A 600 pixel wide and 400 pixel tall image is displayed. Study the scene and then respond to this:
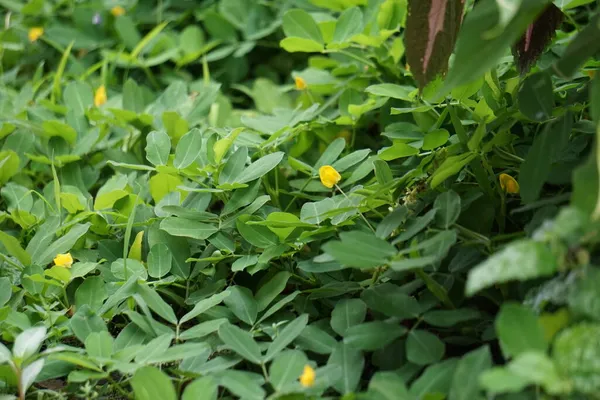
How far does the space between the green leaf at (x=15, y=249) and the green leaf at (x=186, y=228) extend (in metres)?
0.25

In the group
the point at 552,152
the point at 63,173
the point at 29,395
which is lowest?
the point at 29,395

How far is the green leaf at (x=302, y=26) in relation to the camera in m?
1.53

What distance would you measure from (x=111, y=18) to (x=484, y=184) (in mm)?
1471

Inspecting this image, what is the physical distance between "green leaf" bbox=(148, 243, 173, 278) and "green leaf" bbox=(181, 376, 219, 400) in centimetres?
29

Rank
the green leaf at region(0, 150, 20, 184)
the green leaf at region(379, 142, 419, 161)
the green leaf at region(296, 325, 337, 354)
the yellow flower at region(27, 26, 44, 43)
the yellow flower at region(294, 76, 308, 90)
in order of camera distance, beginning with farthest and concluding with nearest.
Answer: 1. the yellow flower at region(27, 26, 44, 43)
2. the yellow flower at region(294, 76, 308, 90)
3. the green leaf at region(0, 150, 20, 184)
4. the green leaf at region(379, 142, 419, 161)
5. the green leaf at region(296, 325, 337, 354)

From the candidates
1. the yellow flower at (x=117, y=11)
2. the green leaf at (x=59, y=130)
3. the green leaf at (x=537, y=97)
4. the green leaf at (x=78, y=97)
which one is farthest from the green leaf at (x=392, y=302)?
the yellow flower at (x=117, y=11)

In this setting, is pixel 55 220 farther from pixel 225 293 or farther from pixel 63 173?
pixel 225 293

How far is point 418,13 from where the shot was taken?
929 mm

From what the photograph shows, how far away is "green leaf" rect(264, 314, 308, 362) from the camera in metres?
0.95

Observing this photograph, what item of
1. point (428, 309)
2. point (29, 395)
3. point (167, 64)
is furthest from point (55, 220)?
point (167, 64)

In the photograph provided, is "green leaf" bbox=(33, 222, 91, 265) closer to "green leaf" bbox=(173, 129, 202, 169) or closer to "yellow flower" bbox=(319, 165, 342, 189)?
"green leaf" bbox=(173, 129, 202, 169)

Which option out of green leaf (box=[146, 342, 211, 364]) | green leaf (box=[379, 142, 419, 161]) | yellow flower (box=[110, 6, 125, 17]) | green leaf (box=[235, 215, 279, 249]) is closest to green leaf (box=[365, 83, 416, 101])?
green leaf (box=[379, 142, 419, 161])

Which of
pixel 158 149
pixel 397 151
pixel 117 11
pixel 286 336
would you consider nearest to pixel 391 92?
pixel 397 151

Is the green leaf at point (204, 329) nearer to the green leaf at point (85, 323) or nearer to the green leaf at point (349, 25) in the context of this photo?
the green leaf at point (85, 323)
